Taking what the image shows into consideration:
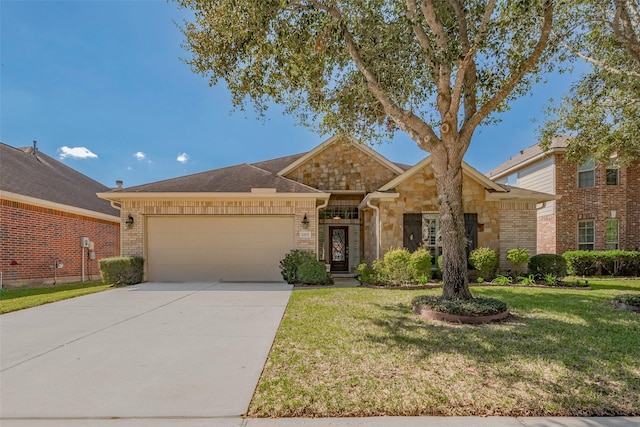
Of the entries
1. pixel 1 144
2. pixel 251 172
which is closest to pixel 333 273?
pixel 251 172

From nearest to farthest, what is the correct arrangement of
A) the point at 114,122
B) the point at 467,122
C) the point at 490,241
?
the point at 467,122 < the point at 490,241 < the point at 114,122

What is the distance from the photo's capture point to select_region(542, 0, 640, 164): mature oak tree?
7.82m

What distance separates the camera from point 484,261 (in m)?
10.4

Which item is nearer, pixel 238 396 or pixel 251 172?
pixel 238 396

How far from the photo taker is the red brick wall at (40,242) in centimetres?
1064

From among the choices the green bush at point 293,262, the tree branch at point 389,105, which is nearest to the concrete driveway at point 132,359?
the green bush at point 293,262

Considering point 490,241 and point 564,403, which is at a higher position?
point 490,241

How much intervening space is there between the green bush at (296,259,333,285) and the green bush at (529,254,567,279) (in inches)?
276

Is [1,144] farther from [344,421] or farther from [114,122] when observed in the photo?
[344,421]

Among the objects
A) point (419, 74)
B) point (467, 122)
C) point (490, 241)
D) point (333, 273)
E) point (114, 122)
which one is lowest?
point (333, 273)

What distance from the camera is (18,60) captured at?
1102 centimetres

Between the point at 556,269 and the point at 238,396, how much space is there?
1143 centimetres

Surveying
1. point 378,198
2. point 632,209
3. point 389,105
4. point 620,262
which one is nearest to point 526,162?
point 632,209

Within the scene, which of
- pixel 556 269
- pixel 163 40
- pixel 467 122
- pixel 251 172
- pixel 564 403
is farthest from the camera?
pixel 251 172
